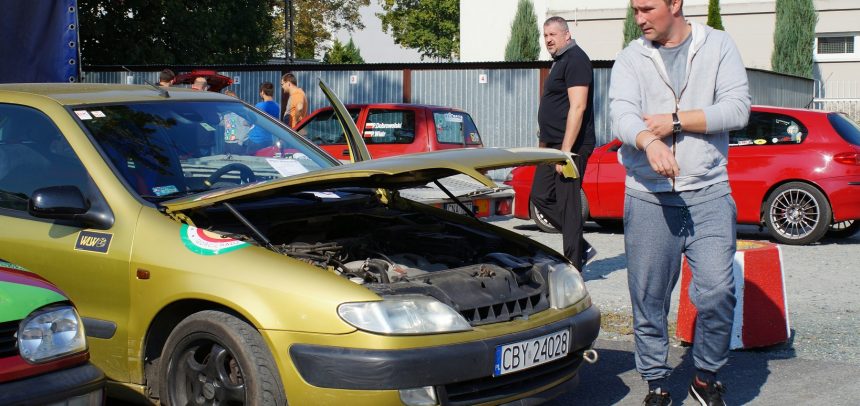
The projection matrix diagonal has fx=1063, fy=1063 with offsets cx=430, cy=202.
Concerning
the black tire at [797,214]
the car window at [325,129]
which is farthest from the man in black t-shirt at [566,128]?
the car window at [325,129]

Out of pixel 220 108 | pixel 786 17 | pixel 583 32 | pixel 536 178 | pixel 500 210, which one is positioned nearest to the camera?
pixel 220 108

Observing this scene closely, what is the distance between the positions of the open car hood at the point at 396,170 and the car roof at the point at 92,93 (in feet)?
2.85

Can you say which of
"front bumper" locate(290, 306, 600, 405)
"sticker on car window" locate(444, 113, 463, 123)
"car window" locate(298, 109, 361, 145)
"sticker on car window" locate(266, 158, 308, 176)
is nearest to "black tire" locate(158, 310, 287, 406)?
"front bumper" locate(290, 306, 600, 405)

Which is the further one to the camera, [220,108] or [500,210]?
[500,210]

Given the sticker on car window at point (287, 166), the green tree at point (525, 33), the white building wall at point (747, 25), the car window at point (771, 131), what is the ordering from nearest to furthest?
the sticker on car window at point (287, 166), the car window at point (771, 131), the white building wall at point (747, 25), the green tree at point (525, 33)

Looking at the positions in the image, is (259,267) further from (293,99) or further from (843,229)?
(843,229)

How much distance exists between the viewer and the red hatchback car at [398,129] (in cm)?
1534

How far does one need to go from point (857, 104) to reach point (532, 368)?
29125 millimetres

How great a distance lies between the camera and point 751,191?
38.3 ft

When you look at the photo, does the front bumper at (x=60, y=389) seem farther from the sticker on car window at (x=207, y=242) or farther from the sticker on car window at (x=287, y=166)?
the sticker on car window at (x=287, y=166)

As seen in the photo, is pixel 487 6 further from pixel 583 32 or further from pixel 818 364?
pixel 818 364

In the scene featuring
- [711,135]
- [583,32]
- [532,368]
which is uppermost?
[583,32]

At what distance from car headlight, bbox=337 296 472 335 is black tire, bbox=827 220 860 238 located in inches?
343

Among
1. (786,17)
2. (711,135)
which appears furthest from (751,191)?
(786,17)
